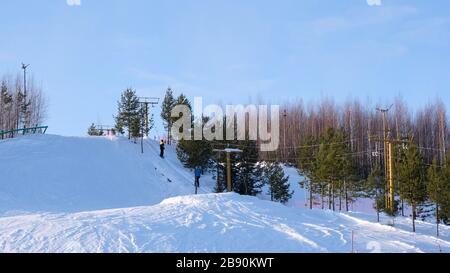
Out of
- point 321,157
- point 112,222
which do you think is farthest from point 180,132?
point 112,222

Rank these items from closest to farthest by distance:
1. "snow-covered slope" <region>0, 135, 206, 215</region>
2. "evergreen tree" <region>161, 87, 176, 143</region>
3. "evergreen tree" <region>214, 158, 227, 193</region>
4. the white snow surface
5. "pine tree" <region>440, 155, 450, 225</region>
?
the white snow surface
"snow-covered slope" <region>0, 135, 206, 215</region>
"pine tree" <region>440, 155, 450, 225</region>
"evergreen tree" <region>214, 158, 227, 193</region>
"evergreen tree" <region>161, 87, 176, 143</region>

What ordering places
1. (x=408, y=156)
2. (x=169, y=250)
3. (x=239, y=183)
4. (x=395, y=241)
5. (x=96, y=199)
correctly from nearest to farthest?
(x=169, y=250) < (x=395, y=241) < (x=96, y=199) < (x=408, y=156) < (x=239, y=183)

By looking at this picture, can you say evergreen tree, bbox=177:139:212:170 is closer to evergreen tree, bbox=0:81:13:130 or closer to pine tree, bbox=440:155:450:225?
pine tree, bbox=440:155:450:225

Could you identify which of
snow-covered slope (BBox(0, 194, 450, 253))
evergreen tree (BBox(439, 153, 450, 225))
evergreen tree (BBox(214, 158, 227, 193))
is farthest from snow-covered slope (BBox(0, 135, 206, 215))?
evergreen tree (BBox(439, 153, 450, 225))

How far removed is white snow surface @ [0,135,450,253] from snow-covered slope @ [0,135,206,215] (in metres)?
0.07

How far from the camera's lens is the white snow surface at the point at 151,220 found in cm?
1608

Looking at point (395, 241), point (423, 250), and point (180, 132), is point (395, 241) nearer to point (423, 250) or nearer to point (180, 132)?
point (423, 250)

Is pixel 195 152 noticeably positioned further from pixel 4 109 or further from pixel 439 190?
pixel 4 109

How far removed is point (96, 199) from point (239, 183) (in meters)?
13.5

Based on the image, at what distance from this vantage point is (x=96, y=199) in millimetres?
31812

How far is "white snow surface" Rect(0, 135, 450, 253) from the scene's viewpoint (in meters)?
16.1

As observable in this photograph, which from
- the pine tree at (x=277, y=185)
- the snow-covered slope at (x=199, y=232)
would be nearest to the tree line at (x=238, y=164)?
the pine tree at (x=277, y=185)

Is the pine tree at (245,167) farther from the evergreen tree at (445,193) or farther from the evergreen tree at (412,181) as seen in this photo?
the evergreen tree at (445,193)

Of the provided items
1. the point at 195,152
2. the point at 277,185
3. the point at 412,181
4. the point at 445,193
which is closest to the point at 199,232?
the point at 412,181
